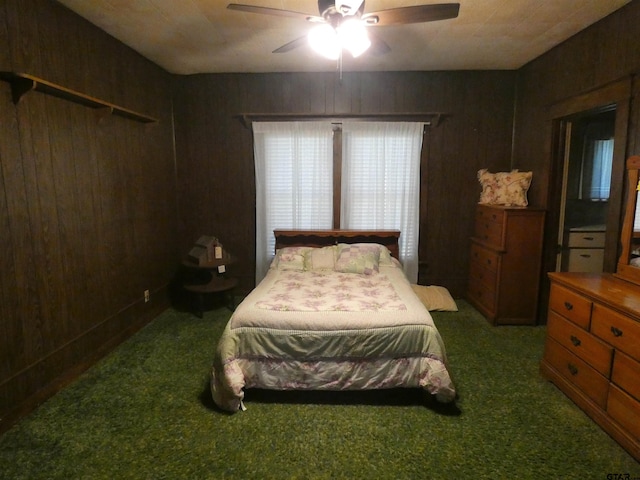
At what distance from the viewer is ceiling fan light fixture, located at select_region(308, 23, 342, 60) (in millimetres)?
2111

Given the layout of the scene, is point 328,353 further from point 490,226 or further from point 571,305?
point 490,226

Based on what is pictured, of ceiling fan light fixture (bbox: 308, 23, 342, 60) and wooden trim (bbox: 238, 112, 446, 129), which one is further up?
ceiling fan light fixture (bbox: 308, 23, 342, 60)

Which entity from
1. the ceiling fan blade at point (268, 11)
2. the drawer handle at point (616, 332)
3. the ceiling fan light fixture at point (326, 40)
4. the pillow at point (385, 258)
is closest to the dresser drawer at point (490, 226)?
the pillow at point (385, 258)

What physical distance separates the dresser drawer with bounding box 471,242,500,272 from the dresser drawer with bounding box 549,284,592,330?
3.44 feet

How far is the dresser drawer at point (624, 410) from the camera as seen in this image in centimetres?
180

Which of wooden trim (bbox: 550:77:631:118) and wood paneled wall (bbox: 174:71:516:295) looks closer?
wooden trim (bbox: 550:77:631:118)

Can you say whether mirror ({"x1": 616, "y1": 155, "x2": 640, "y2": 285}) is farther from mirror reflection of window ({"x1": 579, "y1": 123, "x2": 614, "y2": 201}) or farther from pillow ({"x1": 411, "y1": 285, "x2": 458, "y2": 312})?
pillow ({"x1": 411, "y1": 285, "x2": 458, "y2": 312})

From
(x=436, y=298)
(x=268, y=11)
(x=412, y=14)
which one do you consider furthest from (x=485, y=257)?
(x=268, y=11)

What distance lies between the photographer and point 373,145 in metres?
4.03

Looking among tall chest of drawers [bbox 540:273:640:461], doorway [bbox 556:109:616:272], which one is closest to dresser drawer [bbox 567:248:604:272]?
doorway [bbox 556:109:616:272]

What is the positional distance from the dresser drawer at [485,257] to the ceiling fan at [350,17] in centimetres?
230

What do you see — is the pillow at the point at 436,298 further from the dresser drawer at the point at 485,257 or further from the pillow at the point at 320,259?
the pillow at the point at 320,259

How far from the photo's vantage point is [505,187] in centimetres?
366

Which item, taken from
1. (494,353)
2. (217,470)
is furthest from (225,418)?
(494,353)
